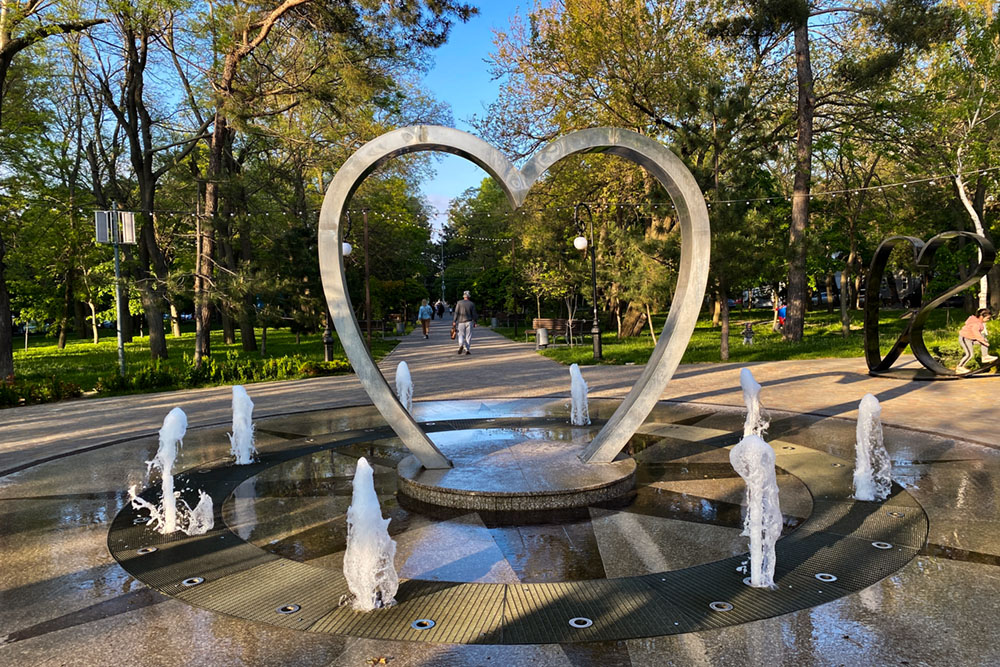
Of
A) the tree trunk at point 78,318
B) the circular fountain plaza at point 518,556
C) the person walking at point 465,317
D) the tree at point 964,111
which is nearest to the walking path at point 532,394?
the circular fountain plaza at point 518,556

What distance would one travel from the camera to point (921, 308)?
12531mm

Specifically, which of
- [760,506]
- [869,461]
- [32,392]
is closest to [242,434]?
[760,506]

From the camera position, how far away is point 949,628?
322 centimetres

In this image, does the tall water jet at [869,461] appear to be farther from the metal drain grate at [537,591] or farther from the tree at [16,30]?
the tree at [16,30]

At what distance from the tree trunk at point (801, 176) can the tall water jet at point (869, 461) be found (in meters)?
14.1

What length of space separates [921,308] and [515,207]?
10.6 metres

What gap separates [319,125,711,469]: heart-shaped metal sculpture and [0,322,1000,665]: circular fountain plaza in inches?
16.1

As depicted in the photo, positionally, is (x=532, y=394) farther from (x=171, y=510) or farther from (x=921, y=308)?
(x=921, y=308)

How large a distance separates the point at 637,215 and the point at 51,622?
24302 millimetres

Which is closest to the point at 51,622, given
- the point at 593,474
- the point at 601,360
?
the point at 593,474

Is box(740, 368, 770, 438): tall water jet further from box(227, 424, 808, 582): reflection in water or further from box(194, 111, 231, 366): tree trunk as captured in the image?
box(194, 111, 231, 366): tree trunk

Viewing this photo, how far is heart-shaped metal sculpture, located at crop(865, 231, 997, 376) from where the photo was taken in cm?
1185

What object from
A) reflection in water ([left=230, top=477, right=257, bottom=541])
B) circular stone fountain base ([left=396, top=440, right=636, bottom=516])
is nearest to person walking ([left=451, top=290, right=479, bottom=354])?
circular stone fountain base ([left=396, top=440, right=636, bottom=516])

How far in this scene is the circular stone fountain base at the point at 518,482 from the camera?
5.26 meters
